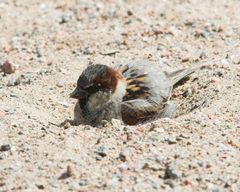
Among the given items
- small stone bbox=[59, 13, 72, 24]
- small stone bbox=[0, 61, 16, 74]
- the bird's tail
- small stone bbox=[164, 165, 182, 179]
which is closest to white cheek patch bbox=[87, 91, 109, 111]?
the bird's tail

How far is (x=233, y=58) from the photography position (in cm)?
694

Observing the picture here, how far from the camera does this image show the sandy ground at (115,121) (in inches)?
185

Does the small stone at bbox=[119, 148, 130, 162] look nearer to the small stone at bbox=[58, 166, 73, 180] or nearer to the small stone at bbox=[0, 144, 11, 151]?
the small stone at bbox=[58, 166, 73, 180]

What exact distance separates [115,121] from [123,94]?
0.58 m

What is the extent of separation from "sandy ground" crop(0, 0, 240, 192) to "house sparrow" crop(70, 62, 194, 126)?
0.71 ft

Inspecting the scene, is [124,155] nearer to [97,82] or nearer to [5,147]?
[5,147]

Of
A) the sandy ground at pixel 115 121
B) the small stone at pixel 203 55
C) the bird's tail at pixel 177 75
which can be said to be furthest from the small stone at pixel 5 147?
the small stone at pixel 203 55

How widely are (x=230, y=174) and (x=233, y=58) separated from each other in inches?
97.1

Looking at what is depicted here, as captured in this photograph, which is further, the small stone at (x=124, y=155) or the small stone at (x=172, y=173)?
the small stone at (x=124, y=155)

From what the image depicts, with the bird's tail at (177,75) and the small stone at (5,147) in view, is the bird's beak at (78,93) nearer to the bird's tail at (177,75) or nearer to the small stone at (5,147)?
the small stone at (5,147)

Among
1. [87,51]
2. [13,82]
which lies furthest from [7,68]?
[87,51]

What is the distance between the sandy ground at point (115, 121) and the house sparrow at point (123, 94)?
0.22m

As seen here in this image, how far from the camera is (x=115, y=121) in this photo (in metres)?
5.54

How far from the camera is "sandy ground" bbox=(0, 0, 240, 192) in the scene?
4.69 m
